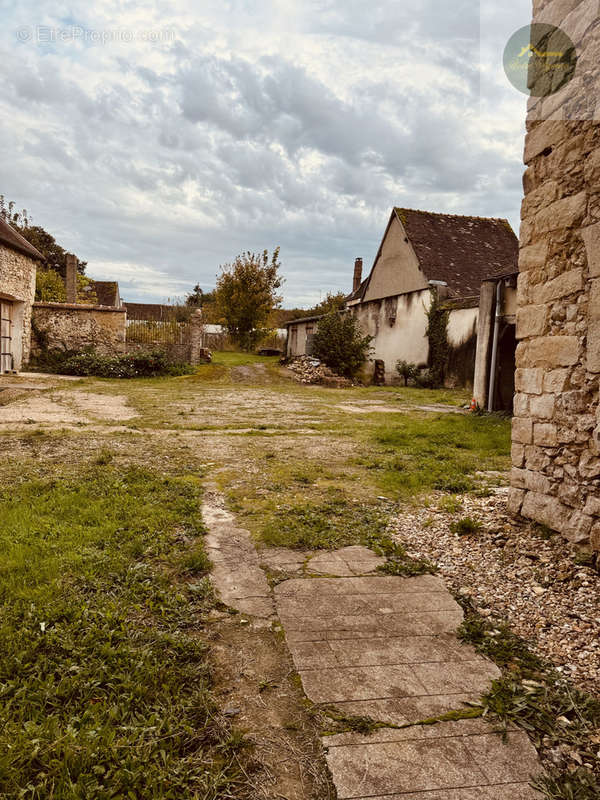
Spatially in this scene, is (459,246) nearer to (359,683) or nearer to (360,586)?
(360,586)

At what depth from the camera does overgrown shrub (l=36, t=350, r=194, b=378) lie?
17.0 metres

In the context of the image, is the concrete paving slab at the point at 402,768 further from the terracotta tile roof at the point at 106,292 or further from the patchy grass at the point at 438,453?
the terracotta tile roof at the point at 106,292

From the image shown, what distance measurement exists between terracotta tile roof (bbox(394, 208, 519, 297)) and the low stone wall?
10.9m

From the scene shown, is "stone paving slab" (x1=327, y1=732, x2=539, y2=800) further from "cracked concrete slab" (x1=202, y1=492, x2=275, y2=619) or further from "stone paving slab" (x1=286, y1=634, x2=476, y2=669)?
"cracked concrete slab" (x1=202, y1=492, x2=275, y2=619)

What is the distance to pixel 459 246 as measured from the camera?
18.8 meters

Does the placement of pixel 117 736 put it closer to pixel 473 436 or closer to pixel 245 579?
pixel 245 579

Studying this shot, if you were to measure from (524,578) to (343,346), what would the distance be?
15835 millimetres

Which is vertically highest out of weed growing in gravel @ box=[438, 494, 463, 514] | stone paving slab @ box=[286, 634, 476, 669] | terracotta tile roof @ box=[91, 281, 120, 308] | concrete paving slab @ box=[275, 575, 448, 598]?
terracotta tile roof @ box=[91, 281, 120, 308]

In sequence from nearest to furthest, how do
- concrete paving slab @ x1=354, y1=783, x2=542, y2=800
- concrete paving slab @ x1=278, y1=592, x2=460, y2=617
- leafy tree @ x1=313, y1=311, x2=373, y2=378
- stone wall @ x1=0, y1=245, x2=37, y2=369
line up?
1. concrete paving slab @ x1=354, y1=783, x2=542, y2=800
2. concrete paving slab @ x1=278, y1=592, x2=460, y2=617
3. stone wall @ x1=0, y1=245, x2=37, y2=369
4. leafy tree @ x1=313, y1=311, x2=373, y2=378

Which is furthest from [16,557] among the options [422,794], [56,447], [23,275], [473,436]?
[23,275]

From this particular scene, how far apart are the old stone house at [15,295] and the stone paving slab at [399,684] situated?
1502 cm

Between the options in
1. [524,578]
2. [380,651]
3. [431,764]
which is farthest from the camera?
[524,578]

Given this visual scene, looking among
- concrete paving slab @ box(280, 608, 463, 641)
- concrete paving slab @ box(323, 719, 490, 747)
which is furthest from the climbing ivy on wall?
concrete paving slab @ box(323, 719, 490, 747)

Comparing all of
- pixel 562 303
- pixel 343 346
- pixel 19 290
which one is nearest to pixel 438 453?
pixel 562 303
